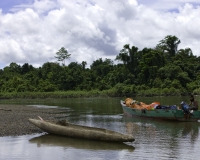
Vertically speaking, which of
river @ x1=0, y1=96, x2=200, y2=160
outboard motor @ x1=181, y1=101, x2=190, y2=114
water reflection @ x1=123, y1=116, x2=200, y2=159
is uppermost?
outboard motor @ x1=181, y1=101, x2=190, y2=114

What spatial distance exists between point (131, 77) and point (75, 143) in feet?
192

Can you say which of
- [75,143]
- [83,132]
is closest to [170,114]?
[83,132]

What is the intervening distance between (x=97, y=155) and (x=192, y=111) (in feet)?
34.9

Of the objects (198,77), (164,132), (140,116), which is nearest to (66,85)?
(198,77)

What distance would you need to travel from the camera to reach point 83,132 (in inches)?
586

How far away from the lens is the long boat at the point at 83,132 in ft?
45.3

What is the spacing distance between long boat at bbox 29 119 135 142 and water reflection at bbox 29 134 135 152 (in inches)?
8.3

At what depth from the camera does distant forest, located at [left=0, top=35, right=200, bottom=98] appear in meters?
66.7

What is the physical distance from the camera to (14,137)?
16.0 meters

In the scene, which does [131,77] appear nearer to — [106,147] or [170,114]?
[170,114]

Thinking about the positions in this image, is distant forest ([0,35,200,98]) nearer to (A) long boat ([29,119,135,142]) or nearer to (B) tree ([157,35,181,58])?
(B) tree ([157,35,181,58])

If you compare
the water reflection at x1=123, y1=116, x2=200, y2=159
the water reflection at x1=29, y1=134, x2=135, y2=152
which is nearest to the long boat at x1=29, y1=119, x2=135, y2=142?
the water reflection at x1=29, y1=134, x2=135, y2=152

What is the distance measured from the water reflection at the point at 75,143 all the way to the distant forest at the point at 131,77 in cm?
4966

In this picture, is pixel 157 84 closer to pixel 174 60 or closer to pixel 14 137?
pixel 174 60
